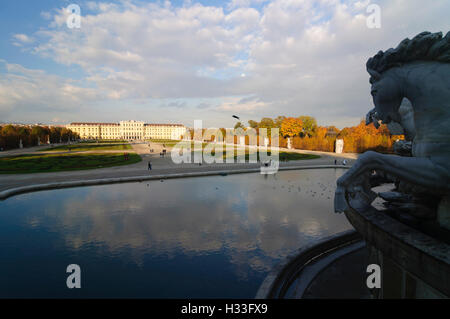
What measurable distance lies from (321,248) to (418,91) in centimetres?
488

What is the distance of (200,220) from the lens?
9.46 meters

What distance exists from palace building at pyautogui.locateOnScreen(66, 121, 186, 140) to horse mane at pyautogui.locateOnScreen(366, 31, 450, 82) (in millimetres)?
148206

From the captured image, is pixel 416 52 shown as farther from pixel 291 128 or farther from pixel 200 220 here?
pixel 291 128

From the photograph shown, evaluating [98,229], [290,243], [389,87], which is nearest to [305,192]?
[290,243]

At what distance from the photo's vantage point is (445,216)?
2.61 m

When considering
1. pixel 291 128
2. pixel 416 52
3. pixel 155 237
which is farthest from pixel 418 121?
pixel 291 128

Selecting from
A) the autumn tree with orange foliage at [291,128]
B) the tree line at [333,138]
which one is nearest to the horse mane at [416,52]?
the tree line at [333,138]

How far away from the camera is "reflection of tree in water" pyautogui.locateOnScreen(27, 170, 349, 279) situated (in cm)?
721

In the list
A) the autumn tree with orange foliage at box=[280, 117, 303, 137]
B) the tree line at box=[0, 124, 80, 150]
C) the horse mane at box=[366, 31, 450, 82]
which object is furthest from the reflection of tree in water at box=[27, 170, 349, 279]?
the tree line at box=[0, 124, 80, 150]

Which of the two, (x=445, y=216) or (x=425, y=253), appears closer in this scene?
(x=425, y=253)

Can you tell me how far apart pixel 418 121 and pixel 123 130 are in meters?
164

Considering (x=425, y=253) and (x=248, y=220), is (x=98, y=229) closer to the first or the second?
(x=248, y=220)

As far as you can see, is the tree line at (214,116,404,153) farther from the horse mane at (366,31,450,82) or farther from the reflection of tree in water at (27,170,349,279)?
the horse mane at (366,31,450,82)

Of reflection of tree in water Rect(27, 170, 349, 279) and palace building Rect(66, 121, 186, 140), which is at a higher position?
palace building Rect(66, 121, 186, 140)
